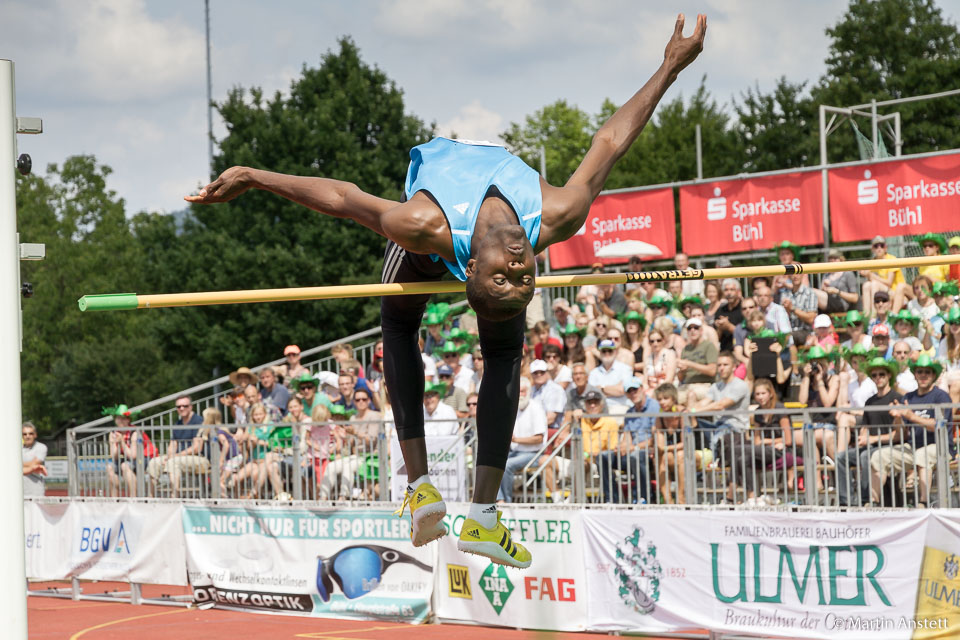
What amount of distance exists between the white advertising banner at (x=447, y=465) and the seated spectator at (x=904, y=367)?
342cm

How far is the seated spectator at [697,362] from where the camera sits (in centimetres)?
1031

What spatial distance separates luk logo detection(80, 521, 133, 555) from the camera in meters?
12.5

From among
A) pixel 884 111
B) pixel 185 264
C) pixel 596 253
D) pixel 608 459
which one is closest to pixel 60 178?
pixel 185 264

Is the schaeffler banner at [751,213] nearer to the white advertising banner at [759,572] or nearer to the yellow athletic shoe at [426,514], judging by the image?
the white advertising banner at [759,572]

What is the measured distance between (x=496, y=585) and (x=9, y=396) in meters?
7.17

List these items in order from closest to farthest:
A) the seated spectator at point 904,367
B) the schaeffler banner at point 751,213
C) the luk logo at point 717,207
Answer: the seated spectator at point 904,367, the schaeffler banner at point 751,213, the luk logo at point 717,207

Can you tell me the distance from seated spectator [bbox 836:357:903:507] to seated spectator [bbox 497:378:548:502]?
2.43 m

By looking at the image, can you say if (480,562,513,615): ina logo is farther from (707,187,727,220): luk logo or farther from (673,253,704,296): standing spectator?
(707,187,727,220): luk logo

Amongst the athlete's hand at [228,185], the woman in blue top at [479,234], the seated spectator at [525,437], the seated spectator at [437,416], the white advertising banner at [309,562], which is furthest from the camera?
the white advertising banner at [309,562]

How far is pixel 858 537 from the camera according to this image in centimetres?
820

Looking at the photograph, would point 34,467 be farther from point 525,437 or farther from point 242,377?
point 525,437

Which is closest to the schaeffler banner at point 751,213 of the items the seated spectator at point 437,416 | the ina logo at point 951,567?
the seated spectator at point 437,416

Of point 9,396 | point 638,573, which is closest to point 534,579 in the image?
point 638,573

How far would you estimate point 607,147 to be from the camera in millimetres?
4434
